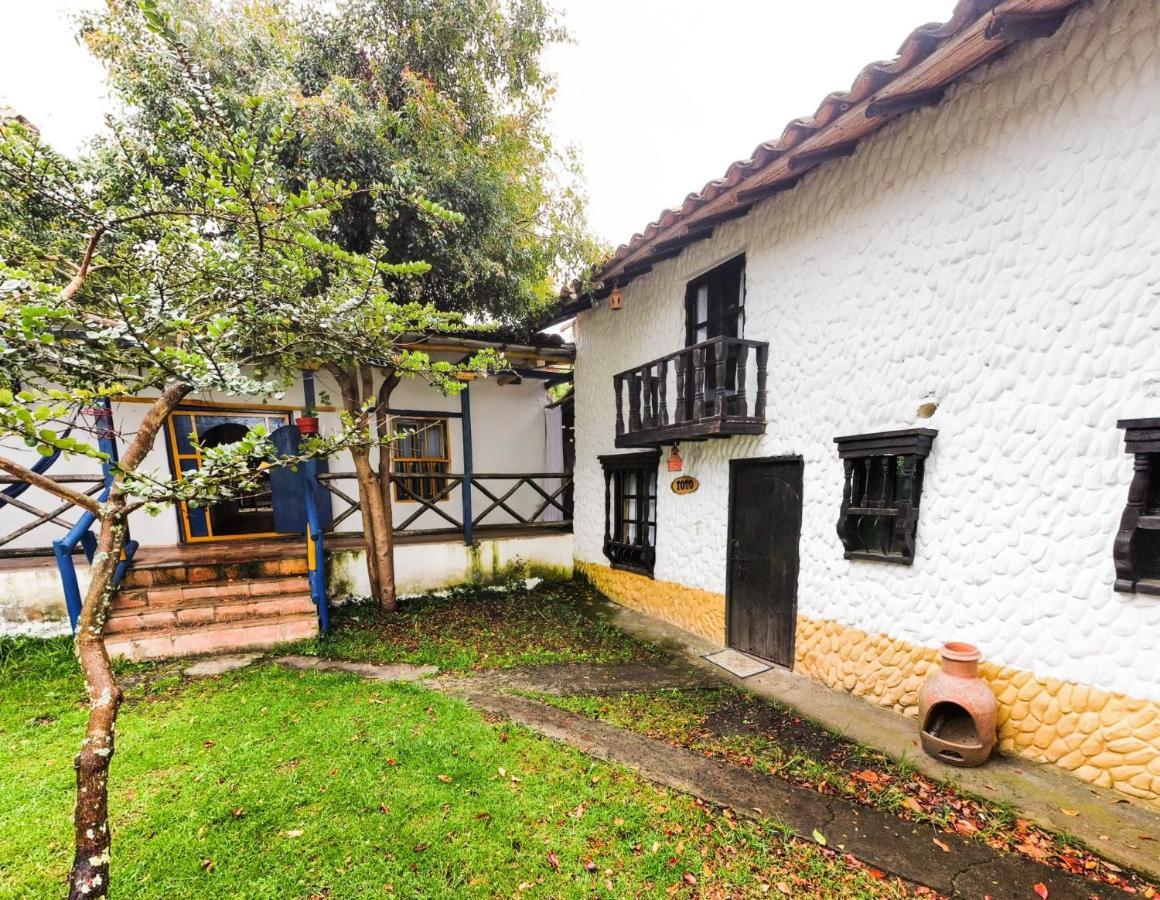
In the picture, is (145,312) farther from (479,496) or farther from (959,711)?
(479,496)

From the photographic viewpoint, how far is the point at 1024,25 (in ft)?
8.63

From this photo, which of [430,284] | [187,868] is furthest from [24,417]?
[430,284]

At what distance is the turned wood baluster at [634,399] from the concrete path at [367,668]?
11.9ft

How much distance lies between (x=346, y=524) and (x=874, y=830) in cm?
772

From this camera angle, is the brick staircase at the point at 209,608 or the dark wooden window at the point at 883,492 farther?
the brick staircase at the point at 209,608

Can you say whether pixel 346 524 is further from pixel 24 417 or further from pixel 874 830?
pixel 874 830

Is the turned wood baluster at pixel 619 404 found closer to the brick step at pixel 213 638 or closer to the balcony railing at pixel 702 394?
the balcony railing at pixel 702 394

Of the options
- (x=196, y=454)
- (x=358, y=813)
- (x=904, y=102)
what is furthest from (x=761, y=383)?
(x=196, y=454)

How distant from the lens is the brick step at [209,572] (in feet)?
17.1

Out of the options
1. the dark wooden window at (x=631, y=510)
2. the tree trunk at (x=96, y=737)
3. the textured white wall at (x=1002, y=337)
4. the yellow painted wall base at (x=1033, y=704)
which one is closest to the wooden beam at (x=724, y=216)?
the textured white wall at (x=1002, y=337)

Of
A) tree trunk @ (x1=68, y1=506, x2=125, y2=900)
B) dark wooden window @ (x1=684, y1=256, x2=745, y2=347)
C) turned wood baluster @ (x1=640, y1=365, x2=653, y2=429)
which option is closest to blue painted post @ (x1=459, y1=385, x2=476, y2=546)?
turned wood baluster @ (x1=640, y1=365, x2=653, y2=429)

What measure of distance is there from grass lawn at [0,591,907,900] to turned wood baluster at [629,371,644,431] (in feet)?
12.2

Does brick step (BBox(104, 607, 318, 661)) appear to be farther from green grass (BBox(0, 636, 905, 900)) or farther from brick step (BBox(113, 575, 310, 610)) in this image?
green grass (BBox(0, 636, 905, 900))

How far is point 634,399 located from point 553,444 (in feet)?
12.5
